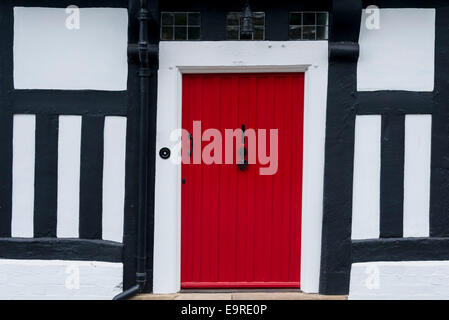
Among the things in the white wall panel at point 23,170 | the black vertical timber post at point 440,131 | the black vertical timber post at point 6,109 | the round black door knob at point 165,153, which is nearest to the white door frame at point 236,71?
the round black door knob at point 165,153

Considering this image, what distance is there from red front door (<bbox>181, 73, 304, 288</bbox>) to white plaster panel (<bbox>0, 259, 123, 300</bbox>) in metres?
0.65

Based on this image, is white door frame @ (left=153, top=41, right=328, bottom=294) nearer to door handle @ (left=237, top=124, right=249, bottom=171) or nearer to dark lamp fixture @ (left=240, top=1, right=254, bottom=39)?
dark lamp fixture @ (left=240, top=1, right=254, bottom=39)

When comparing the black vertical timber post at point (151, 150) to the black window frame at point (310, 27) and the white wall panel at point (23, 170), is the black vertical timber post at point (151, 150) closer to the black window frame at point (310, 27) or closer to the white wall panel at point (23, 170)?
the white wall panel at point (23, 170)

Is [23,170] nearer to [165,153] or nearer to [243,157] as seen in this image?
[165,153]

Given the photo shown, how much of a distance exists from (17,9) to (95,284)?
249 centimetres

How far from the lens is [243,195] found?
4691 mm

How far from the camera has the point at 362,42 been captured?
14.9 feet

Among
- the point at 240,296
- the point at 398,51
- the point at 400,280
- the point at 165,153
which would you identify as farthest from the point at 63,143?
the point at 400,280

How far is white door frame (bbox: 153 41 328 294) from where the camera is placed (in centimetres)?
453

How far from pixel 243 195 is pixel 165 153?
2.59ft

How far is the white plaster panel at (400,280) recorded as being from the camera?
4.55 metres

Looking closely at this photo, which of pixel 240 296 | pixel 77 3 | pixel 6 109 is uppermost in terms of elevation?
pixel 77 3

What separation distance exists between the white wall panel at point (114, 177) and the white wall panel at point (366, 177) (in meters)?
2.03

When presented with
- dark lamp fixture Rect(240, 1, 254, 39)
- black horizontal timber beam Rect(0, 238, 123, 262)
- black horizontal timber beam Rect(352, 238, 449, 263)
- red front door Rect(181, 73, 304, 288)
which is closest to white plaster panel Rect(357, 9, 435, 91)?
red front door Rect(181, 73, 304, 288)
